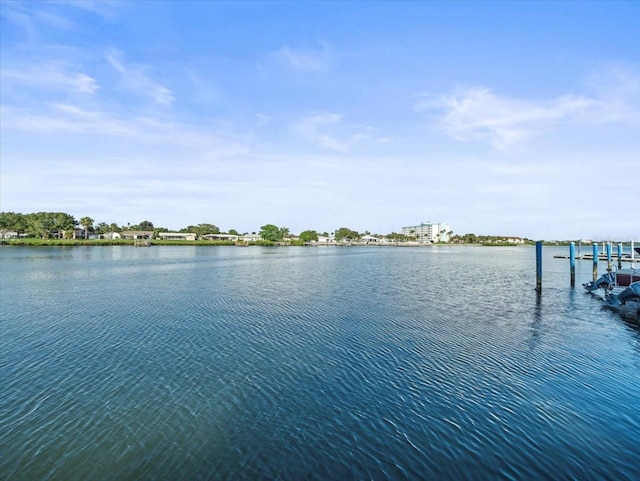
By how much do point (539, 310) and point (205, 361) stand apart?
80.5 ft

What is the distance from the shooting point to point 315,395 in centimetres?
1163

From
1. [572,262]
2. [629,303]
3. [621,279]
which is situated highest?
[572,262]

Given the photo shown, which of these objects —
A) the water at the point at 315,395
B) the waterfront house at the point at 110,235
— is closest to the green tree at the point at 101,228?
the waterfront house at the point at 110,235

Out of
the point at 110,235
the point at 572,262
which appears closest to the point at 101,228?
the point at 110,235

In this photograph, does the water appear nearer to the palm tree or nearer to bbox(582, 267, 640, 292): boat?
bbox(582, 267, 640, 292): boat

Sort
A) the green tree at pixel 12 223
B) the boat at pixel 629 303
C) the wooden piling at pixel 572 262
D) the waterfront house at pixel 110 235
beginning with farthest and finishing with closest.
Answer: the waterfront house at pixel 110 235 → the green tree at pixel 12 223 → the wooden piling at pixel 572 262 → the boat at pixel 629 303

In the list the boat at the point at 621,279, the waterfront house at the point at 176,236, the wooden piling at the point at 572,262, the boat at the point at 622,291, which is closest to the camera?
the boat at the point at 622,291

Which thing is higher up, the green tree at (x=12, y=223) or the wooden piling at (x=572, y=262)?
the green tree at (x=12, y=223)

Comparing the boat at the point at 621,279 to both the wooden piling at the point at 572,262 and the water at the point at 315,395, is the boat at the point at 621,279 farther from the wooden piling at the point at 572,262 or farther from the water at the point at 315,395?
the water at the point at 315,395

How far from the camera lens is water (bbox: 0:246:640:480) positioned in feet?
26.9

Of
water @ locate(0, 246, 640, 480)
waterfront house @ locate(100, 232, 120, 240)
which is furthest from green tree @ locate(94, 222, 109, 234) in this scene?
water @ locate(0, 246, 640, 480)

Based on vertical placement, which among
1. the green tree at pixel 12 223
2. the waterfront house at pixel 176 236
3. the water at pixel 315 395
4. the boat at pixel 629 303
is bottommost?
the water at pixel 315 395

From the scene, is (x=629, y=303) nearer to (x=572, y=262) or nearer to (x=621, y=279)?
(x=621, y=279)

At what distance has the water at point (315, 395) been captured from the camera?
820 cm
